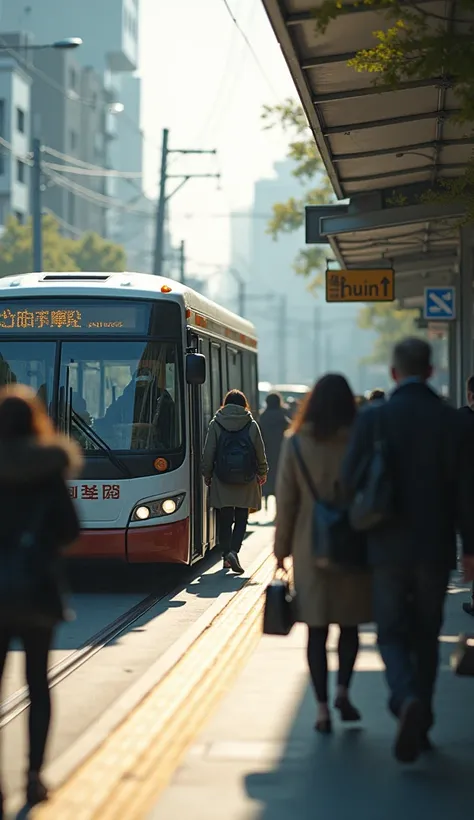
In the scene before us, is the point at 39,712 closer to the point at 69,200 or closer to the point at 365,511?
the point at 365,511

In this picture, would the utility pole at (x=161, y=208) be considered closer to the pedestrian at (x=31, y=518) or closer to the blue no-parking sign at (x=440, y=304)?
the blue no-parking sign at (x=440, y=304)

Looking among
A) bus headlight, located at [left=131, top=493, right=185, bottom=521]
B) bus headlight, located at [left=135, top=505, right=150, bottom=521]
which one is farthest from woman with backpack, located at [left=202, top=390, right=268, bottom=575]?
bus headlight, located at [left=135, top=505, right=150, bottom=521]

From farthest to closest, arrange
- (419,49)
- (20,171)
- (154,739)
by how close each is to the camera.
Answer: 1. (20,171)
2. (419,49)
3. (154,739)

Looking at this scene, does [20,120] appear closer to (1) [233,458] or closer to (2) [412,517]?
(1) [233,458]

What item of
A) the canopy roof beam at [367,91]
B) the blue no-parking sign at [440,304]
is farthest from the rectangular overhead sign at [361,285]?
the canopy roof beam at [367,91]

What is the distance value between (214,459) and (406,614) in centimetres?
820

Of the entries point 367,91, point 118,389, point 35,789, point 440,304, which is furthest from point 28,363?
point 440,304

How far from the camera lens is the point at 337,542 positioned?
7.04m

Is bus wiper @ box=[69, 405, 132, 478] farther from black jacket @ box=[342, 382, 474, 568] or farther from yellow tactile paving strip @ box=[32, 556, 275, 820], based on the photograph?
black jacket @ box=[342, 382, 474, 568]

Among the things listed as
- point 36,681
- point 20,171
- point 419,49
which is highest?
point 20,171

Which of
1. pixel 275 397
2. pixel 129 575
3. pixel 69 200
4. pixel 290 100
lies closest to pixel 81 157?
pixel 69 200

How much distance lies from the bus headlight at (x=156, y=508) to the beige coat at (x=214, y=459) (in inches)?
31.0

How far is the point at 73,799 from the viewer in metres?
6.23

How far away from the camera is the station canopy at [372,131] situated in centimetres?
1111
